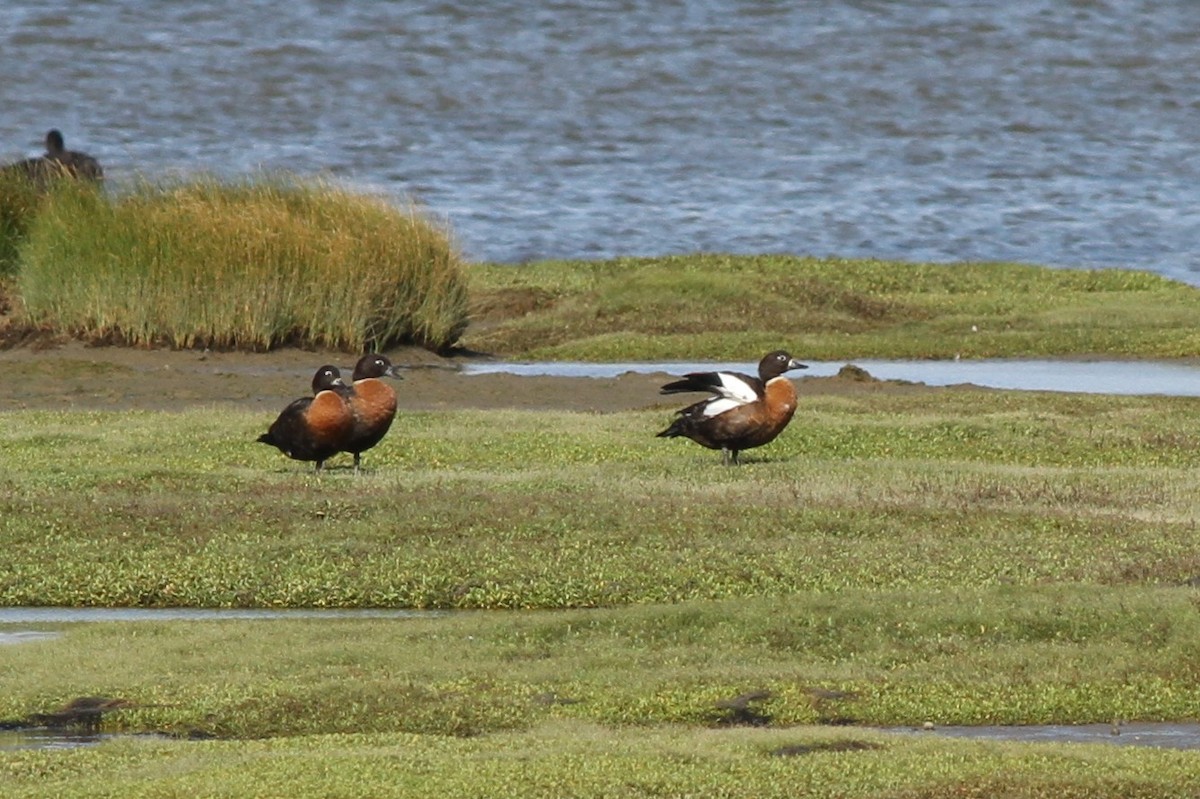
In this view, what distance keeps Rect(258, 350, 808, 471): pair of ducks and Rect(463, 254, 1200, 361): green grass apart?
1016 cm

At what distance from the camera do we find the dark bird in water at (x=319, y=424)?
16.9 metres

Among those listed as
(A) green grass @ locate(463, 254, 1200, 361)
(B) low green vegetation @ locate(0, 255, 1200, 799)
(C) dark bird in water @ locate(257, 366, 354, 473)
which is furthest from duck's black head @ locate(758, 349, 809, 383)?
(A) green grass @ locate(463, 254, 1200, 361)

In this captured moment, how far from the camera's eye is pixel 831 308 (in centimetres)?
3170

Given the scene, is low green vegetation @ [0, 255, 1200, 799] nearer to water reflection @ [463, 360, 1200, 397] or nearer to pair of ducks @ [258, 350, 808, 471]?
pair of ducks @ [258, 350, 808, 471]

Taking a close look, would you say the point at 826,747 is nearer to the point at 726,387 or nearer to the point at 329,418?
the point at 329,418

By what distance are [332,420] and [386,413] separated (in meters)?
0.44

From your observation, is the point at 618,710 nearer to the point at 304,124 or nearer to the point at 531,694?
the point at 531,694

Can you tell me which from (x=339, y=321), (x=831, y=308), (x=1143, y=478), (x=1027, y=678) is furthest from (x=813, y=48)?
(x=1027, y=678)

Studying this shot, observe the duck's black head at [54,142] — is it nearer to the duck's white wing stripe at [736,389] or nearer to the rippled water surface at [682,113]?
the rippled water surface at [682,113]

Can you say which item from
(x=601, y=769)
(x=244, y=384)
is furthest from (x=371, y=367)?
(x=601, y=769)

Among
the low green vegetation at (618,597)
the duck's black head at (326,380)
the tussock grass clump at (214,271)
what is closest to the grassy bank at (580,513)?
the low green vegetation at (618,597)

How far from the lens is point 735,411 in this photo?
17469mm

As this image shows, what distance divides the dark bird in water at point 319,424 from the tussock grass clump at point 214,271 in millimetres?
8667

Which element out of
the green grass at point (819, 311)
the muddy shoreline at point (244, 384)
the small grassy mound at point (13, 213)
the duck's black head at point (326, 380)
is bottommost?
the green grass at point (819, 311)
